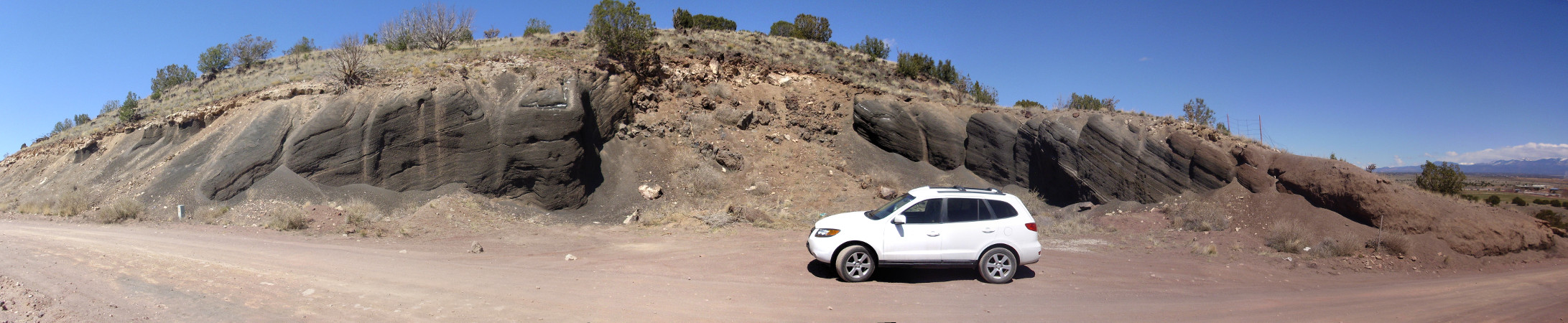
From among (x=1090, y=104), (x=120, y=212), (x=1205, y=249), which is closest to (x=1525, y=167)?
(x=1090, y=104)

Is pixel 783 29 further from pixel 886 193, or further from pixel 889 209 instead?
pixel 889 209

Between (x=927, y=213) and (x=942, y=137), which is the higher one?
(x=942, y=137)

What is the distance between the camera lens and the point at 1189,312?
6.95 metres

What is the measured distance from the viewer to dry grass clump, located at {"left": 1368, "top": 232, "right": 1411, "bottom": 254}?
407 inches

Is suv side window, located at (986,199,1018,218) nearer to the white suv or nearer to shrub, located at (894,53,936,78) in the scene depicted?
the white suv

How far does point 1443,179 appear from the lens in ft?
50.4

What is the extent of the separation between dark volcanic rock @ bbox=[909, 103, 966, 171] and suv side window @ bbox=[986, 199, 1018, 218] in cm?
1606

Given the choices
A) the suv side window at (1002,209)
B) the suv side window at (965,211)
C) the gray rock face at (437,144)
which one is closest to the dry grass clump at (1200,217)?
the suv side window at (1002,209)

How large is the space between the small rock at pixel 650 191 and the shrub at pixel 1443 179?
19.5 metres

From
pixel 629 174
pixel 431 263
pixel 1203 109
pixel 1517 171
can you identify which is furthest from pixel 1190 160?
pixel 1517 171

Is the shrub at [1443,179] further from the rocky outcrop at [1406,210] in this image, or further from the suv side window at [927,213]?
the suv side window at [927,213]

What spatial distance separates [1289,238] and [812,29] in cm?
3360

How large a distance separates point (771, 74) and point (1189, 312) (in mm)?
22518

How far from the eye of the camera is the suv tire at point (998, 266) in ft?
27.4
